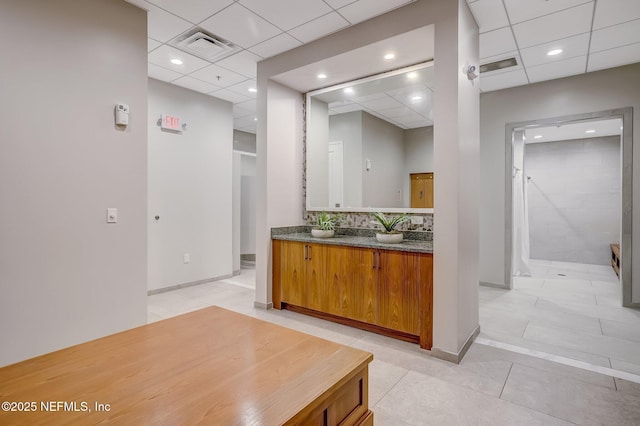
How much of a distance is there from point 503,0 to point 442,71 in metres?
0.81

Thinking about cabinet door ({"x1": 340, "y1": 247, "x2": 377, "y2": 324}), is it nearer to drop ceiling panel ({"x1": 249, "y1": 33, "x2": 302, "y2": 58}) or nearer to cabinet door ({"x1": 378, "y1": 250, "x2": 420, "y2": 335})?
cabinet door ({"x1": 378, "y1": 250, "x2": 420, "y2": 335})

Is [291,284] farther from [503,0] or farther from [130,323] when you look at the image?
[503,0]

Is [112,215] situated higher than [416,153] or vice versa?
[416,153]

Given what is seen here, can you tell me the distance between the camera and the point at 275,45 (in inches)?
137

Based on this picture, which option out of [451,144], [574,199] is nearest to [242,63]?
[451,144]

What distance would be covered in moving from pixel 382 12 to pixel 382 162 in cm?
159

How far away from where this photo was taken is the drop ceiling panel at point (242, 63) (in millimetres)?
3714

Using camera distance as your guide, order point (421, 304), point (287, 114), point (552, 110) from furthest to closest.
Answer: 1. point (552, 110)
2. point (287, 114)
3. point (421, 304)

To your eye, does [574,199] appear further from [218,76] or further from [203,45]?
[203,45]

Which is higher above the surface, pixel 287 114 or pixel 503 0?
pixel 503 0

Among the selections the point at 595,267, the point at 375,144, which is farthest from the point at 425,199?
the point at 595,267

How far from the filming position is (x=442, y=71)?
2.60m

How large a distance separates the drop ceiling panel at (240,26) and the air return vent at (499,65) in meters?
2.56

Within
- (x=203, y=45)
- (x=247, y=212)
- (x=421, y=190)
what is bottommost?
(x=247, y=212)
